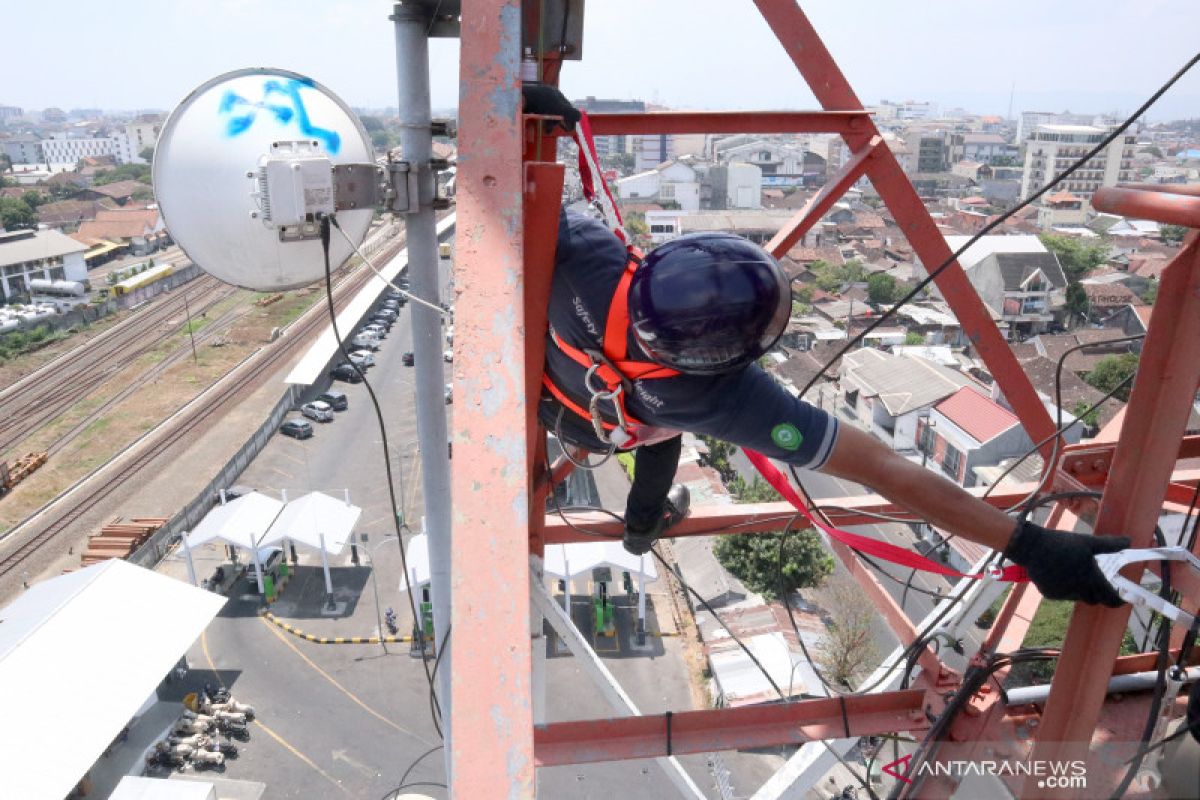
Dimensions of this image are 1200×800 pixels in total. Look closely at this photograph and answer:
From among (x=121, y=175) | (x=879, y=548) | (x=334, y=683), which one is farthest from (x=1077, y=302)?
(x=121, y=175)

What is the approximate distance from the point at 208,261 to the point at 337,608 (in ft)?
41.1

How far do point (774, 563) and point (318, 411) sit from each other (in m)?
13.9

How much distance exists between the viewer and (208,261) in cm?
243

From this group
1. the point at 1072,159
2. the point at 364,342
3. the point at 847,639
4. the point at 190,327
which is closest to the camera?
the point at 847,639

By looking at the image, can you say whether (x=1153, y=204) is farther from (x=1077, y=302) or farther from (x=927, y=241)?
(x=1077, y=302)

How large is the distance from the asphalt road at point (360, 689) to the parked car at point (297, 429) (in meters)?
5.23

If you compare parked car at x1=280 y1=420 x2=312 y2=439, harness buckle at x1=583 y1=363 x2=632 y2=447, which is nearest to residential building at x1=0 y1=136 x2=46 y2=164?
parked car at x1=280 y1=420 x2=312 y2=439

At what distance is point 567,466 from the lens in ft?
10.0

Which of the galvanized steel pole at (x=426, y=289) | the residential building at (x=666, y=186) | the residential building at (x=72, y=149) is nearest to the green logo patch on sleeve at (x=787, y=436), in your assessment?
the galvanized steel pole at (x=426, y=289)

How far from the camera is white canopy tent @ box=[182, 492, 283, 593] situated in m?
13.6

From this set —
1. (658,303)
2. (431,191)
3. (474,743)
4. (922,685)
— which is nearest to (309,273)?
(431,191)

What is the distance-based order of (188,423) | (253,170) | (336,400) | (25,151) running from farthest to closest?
(25,151)
(336,400)
(188,423)
(253,170)

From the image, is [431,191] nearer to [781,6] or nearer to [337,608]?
[781,6]

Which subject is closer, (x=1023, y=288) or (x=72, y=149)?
(x=1023, y=288)
